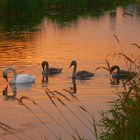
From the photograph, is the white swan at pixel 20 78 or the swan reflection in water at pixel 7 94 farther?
the white swan at pixel 20 78

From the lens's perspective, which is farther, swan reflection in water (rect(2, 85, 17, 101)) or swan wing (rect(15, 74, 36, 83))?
swan wing (rect(15, 74, 36, 83))

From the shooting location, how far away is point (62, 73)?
21.1 meters

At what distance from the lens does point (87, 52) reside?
85.5 ft

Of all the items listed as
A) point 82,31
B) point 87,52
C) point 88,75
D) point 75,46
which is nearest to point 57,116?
point 88,75

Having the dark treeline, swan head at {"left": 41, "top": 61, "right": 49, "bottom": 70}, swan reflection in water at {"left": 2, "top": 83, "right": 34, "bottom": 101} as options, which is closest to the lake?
swan reflection in water at {"left": 2, "top": 83, "right": 34, "bottom": 101}

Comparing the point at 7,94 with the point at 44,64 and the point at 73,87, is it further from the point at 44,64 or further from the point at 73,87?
the point at 44,64

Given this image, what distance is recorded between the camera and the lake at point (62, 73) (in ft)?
39.7

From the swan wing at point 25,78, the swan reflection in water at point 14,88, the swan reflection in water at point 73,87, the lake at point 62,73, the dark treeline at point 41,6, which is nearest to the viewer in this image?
the lake at point 62,73

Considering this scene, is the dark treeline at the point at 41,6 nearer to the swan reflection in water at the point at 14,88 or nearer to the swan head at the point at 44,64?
the swan head at the point at 44,64

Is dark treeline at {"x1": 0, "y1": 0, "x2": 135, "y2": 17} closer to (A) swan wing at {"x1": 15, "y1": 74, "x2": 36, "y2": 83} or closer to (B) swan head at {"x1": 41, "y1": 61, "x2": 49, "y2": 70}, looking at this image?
(B) swan head at {"x1": 41, "y1": 61, "x2": 49, "y2": 70}

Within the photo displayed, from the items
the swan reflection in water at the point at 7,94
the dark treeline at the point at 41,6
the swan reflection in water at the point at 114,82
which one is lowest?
the swan reflection in water at the point at 7,94

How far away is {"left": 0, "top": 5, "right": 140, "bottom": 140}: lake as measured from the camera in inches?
477

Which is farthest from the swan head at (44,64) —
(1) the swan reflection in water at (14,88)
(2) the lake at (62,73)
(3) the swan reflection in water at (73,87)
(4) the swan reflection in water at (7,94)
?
(4) the swan reflection in water at (7,94)

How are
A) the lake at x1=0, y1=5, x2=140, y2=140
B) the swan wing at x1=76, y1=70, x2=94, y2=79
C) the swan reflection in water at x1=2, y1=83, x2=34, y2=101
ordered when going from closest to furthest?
the lake at x1=0, y1=5, x2=140, y2=140 → the swan reflection in water at x1=2, y1=83, x2=34, y2=101 → the swan wing at x1=76, y1=70, x2=94, y2=79
